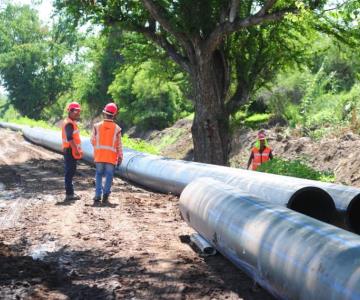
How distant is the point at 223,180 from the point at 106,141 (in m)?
2.17

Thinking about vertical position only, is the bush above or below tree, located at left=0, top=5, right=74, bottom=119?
below

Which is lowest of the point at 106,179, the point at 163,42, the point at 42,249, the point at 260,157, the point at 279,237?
the point at 42,249

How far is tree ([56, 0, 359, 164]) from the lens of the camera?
14035 mm

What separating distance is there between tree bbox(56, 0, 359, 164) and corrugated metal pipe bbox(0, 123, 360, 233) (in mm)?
3186

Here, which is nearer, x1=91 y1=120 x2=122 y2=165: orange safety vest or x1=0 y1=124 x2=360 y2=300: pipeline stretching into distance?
x1=0 y1=124 x2=360 y2=300: pipeline stretching into distance

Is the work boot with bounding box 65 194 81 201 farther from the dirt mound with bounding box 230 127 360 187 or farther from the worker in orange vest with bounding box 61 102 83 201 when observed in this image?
the dirt mound with bounding box 230 127 360 187

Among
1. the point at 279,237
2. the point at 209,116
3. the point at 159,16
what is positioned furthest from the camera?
the point at 209,116

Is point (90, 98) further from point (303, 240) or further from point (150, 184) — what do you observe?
point (303, 240)

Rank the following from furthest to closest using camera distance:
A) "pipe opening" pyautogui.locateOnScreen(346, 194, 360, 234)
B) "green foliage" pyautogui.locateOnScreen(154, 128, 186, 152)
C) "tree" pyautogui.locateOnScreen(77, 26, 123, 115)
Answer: "tree" pyautogui.locateOnScreen(77, 26, 123, 115) < "green foliage" pyautogui.locateOnScreen(154, 128, 186, 152) < "pipe opening" pyautogui.locateOnScreen(346, 194, 360, 234)

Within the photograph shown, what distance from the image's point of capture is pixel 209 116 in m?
15.4

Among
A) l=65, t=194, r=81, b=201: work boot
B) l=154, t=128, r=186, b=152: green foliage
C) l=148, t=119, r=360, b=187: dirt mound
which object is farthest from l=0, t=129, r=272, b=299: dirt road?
l=154, t=128, r=186, b=152: green foliage

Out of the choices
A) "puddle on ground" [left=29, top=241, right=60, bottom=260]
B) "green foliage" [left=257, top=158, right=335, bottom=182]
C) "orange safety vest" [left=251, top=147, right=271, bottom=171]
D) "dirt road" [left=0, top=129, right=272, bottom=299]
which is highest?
"orange safety vest" [left=251, top=147, right=271, bottom=171]

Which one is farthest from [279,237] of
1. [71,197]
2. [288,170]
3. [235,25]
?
[235,25]

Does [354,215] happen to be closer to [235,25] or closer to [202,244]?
[202,244]
